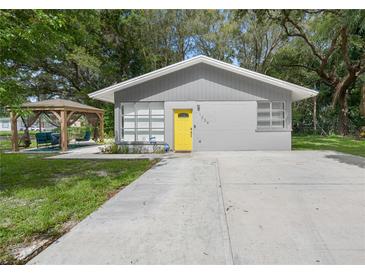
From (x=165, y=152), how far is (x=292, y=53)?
60.9 feet

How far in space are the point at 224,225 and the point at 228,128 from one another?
1009cm

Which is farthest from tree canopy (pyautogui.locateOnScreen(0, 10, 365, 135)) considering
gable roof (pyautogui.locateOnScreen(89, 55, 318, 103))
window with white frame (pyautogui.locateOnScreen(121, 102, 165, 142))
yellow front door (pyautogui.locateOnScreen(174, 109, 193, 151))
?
yellow front door (pyautogui.locateOnScreen(174, 109, 193, 151))

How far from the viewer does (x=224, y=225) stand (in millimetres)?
3848

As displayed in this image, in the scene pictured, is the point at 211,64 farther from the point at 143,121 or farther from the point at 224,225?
the point at 224,225

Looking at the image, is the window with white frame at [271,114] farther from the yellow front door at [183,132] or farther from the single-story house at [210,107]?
the yellow front door at [183,132]

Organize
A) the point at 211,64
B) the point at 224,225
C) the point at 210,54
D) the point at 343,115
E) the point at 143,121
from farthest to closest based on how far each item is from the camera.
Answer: the point at 210,54, the point at 343,115, the point at 143,121, the point at 211,64, the point at 224,225

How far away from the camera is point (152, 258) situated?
9.63 feet

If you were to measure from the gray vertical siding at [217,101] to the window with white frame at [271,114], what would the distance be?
0.27 meters

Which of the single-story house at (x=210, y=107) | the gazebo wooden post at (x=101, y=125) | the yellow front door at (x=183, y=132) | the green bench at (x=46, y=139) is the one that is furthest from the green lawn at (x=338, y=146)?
the green bench at (x=46, y=139)

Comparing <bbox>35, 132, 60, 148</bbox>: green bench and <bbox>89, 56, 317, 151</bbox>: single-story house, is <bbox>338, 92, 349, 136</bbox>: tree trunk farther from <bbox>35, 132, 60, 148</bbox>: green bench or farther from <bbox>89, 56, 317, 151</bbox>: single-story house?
<bbox>35, 132, 60, 148</bbox>: green bench

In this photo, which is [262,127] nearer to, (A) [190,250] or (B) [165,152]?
(B) [165,152]

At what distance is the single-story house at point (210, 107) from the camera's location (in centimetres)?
1357

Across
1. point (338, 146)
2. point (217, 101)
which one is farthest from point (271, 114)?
point (338, 146)
